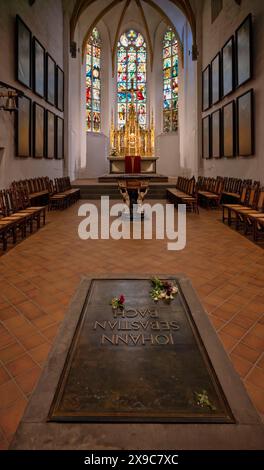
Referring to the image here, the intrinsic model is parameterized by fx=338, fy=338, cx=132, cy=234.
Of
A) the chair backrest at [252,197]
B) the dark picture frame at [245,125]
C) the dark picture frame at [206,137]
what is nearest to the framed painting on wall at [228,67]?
the dark picture frame at [245,125]

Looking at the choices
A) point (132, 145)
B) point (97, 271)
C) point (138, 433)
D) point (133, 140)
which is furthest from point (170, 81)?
point (138, 433)

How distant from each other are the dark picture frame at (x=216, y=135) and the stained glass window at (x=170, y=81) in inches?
375

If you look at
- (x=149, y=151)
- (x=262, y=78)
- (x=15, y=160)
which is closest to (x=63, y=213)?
(x=15, y=160)

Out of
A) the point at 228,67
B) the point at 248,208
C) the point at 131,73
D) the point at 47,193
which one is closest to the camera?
the point at 248,208

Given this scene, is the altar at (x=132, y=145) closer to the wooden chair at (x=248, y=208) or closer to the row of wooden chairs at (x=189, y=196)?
the row of wooden chairs at (x=189, y=196)

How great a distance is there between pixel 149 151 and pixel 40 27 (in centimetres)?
1005

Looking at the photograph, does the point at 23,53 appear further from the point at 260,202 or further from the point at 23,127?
Answer: the point at 260,202

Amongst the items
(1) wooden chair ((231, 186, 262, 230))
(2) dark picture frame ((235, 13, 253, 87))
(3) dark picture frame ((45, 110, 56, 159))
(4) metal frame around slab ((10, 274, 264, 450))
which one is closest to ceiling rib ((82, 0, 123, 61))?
(3) dark picture frame ((45, 110, 56, 159))

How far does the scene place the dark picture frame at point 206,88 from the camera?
48.2 feet

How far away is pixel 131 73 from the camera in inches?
965

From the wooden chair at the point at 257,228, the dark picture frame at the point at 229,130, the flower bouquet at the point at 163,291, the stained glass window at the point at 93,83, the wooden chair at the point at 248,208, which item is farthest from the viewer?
the stained glass window at the point at 93,83

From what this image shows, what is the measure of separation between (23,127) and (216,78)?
314 inches

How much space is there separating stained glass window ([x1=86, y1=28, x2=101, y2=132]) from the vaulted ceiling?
130 cm

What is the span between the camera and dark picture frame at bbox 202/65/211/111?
1470cm
